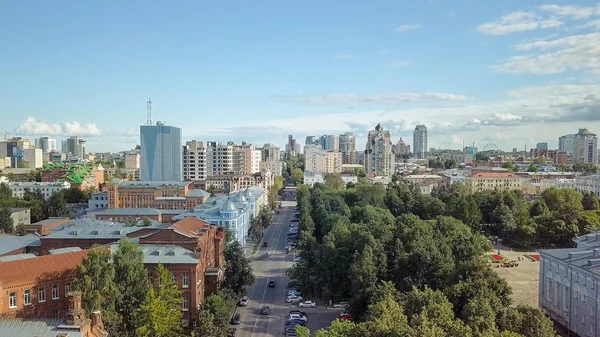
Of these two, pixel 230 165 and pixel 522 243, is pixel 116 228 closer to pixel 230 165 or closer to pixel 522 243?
pixel 522 243

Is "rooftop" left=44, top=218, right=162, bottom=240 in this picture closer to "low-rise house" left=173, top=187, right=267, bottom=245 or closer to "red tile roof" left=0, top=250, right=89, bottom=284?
"low-rise house" left=173, top=187, right=267, bottom=245

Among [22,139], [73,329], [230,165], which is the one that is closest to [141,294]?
[73,329]

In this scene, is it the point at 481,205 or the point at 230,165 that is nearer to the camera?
the point at 481,205

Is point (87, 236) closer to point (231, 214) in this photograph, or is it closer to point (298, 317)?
point (231, 214)

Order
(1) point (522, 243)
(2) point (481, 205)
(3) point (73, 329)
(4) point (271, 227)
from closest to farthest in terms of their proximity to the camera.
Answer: (3) point (73, 329) < (1) point (522, 243) < (2) point (481, 205) < (4) point (271, 227)

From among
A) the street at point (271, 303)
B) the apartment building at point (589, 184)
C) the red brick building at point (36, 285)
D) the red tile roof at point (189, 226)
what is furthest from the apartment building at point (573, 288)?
the apartment building at point (589, 184)

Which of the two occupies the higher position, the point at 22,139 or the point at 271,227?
the point at 22,139

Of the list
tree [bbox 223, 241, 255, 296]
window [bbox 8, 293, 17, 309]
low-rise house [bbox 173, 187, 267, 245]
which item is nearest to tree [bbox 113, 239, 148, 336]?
window [bbox 8, 293, 17, 309]
